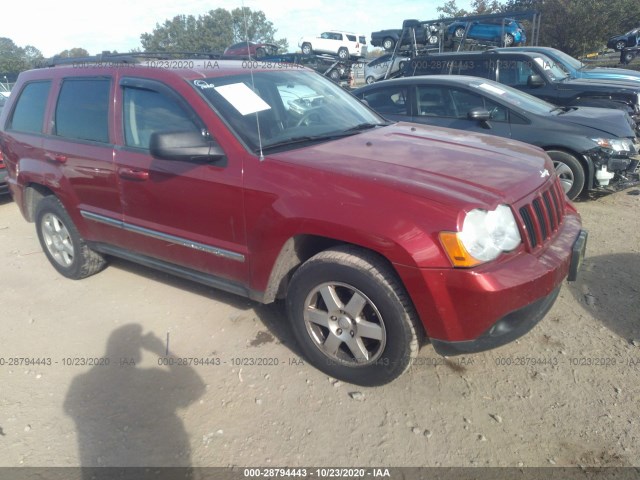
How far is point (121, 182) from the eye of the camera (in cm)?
352

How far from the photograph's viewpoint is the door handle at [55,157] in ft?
12.9

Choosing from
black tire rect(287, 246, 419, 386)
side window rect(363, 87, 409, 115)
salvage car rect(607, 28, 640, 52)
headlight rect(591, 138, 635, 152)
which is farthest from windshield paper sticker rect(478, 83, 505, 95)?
salvage car rect(607, 28, 640, 52)

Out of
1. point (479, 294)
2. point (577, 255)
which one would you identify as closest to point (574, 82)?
point (577, 255)

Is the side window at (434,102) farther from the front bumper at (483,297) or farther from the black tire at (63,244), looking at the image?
the black tire at (63,244)

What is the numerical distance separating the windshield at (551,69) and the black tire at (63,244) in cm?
747

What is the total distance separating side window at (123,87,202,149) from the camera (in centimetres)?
322

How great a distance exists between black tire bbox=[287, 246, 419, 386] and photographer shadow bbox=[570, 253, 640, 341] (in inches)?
67.3

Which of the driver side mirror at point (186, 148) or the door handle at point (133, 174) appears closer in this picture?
the driver side mirror at point (186, 148)

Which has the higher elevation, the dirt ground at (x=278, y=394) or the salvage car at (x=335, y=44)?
the salvage car at (x=335, y=44)

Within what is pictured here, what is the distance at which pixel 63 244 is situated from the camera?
4.48 metres

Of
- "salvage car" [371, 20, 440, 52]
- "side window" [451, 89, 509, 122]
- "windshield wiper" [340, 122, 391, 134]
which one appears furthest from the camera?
"salvage car" [371, 20, 440, 52]

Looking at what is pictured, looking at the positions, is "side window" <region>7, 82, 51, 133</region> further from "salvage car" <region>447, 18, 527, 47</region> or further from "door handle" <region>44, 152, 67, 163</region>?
"salvage car" <region>447, 18, 527, 47</region>

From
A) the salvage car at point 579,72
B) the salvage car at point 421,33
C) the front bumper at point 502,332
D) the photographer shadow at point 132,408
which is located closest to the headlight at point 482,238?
the front bumper at point 502,332

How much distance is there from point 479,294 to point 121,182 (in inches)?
101
